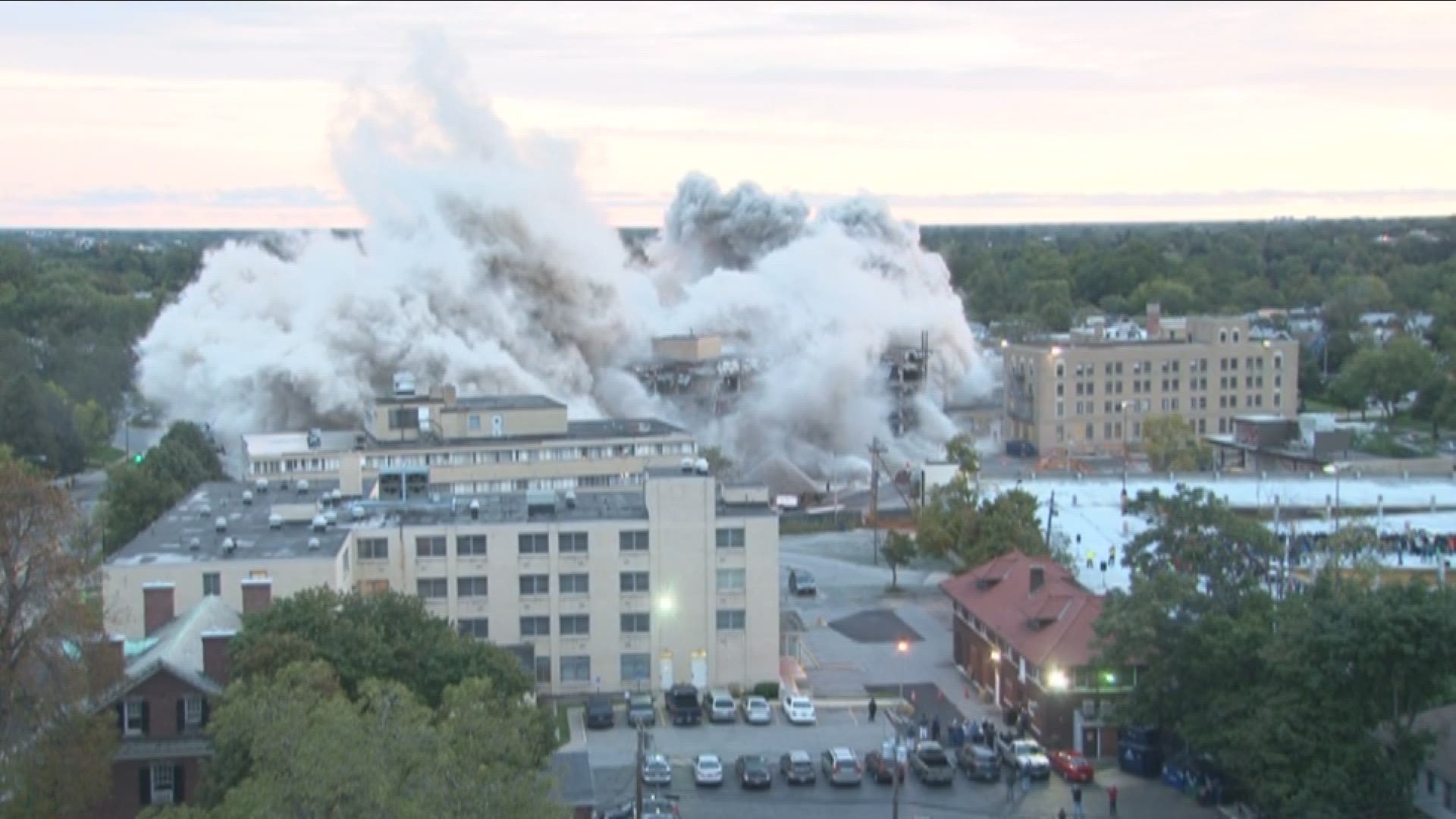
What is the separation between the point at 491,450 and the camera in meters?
45.0

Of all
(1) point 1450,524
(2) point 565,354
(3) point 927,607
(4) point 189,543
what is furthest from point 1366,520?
(2) point 565,354

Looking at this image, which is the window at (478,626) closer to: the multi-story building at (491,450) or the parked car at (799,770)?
the parked car at (799,770)

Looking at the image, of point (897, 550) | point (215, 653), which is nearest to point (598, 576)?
point (215, 653)

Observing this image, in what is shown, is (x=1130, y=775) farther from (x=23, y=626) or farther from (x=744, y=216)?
(x=744, y=216)

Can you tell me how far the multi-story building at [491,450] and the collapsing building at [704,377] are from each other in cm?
2157

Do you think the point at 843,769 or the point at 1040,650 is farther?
the point at 1040,650

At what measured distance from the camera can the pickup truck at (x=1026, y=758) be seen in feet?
89.8

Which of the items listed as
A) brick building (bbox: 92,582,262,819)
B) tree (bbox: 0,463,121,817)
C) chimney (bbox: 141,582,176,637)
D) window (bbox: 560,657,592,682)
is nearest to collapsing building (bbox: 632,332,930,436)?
window (bbox: 560,657,592,682)

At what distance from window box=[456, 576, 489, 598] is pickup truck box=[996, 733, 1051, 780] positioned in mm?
10615

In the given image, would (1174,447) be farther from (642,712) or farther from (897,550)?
(642,712)

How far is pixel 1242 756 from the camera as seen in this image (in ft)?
77.5

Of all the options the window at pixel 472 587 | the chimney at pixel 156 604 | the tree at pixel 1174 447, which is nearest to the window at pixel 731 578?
the window at pixel 472 587

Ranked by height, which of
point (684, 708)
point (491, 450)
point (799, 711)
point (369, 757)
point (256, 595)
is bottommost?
point (799, 711)

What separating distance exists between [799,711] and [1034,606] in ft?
15.9
